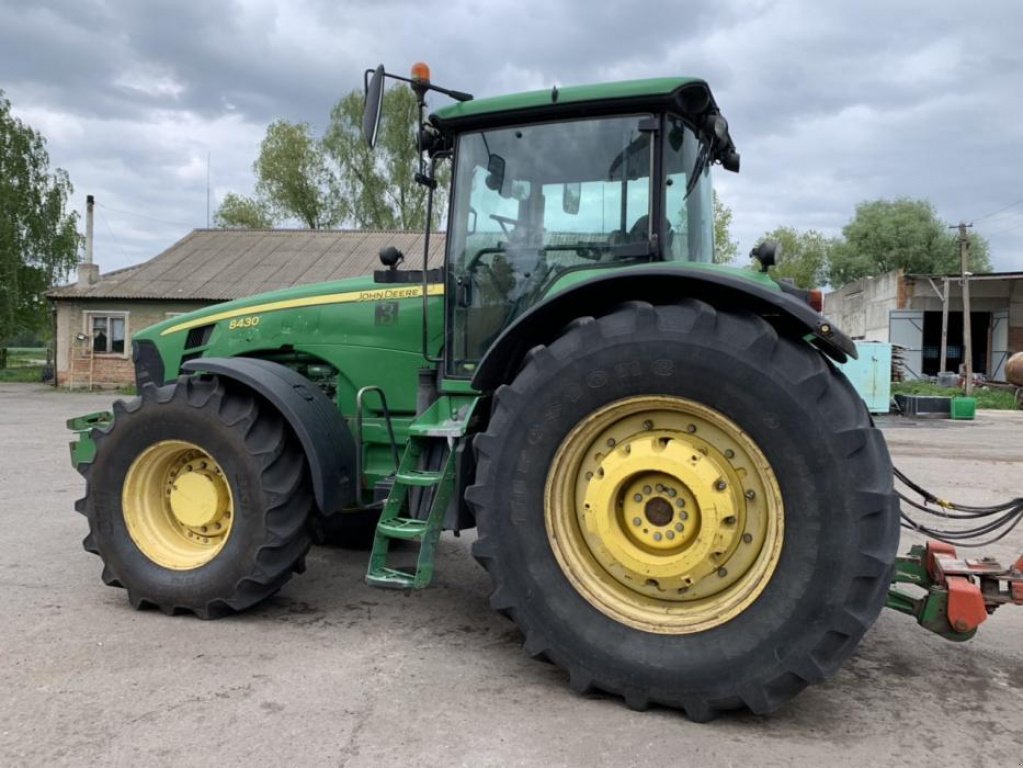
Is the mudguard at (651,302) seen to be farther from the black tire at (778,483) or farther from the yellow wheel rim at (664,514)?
the yellow wheel rim at (664,514)

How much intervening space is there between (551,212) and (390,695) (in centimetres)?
225

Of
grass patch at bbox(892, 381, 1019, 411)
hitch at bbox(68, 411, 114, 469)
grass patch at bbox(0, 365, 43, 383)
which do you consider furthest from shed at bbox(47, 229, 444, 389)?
hitch at bbox(68, 411, 114, 469)

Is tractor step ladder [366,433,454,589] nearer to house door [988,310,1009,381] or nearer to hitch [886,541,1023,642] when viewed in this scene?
hitch [886,541,1023,642]

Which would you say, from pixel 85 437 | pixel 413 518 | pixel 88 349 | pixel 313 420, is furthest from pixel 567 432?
pixel 88 349

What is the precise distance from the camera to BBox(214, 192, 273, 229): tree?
3775 cm

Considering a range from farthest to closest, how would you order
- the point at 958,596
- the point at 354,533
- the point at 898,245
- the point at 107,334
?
the point at 898,245
the point at 107,334
the point at 354,533
the point at 958,596

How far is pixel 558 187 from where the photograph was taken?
3631 mm

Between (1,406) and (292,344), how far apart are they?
1681cm

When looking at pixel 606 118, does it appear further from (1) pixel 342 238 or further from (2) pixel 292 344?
(1) pixel 342 238

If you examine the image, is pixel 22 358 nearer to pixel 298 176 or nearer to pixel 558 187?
pixel 298 176

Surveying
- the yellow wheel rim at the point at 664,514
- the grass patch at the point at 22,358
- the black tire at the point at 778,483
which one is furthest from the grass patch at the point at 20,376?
the yellow wheel rim at the point at 664,514

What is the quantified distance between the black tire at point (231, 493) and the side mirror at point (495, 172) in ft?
5.19

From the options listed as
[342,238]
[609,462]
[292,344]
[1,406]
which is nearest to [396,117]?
[342,238]

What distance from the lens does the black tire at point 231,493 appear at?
3.68 m
